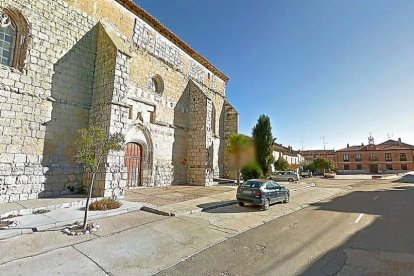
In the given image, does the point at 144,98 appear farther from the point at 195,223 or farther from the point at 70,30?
the point at 195,223

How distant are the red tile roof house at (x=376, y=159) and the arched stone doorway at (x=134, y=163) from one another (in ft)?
192

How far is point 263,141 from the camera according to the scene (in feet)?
77.7

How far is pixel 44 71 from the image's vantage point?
9.52 m

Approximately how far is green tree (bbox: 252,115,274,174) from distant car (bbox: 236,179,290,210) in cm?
1249

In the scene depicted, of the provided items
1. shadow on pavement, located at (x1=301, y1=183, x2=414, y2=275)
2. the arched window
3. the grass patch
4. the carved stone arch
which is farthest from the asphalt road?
the arched window

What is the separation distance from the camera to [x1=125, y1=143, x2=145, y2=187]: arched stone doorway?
13234 mm

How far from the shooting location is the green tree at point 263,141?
23.4m

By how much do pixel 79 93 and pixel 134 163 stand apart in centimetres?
483

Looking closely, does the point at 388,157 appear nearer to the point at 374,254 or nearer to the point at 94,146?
the point at 374,254

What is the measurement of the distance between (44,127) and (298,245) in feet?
32.9

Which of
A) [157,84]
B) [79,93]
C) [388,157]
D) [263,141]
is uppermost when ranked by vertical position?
[157,84]

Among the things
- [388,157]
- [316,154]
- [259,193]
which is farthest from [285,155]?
[259,193]

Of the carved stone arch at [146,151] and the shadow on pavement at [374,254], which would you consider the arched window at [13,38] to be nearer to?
the carved stone arch at [146,151]

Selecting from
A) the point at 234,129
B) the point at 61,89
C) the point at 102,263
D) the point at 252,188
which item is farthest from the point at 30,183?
the point at 234,129
